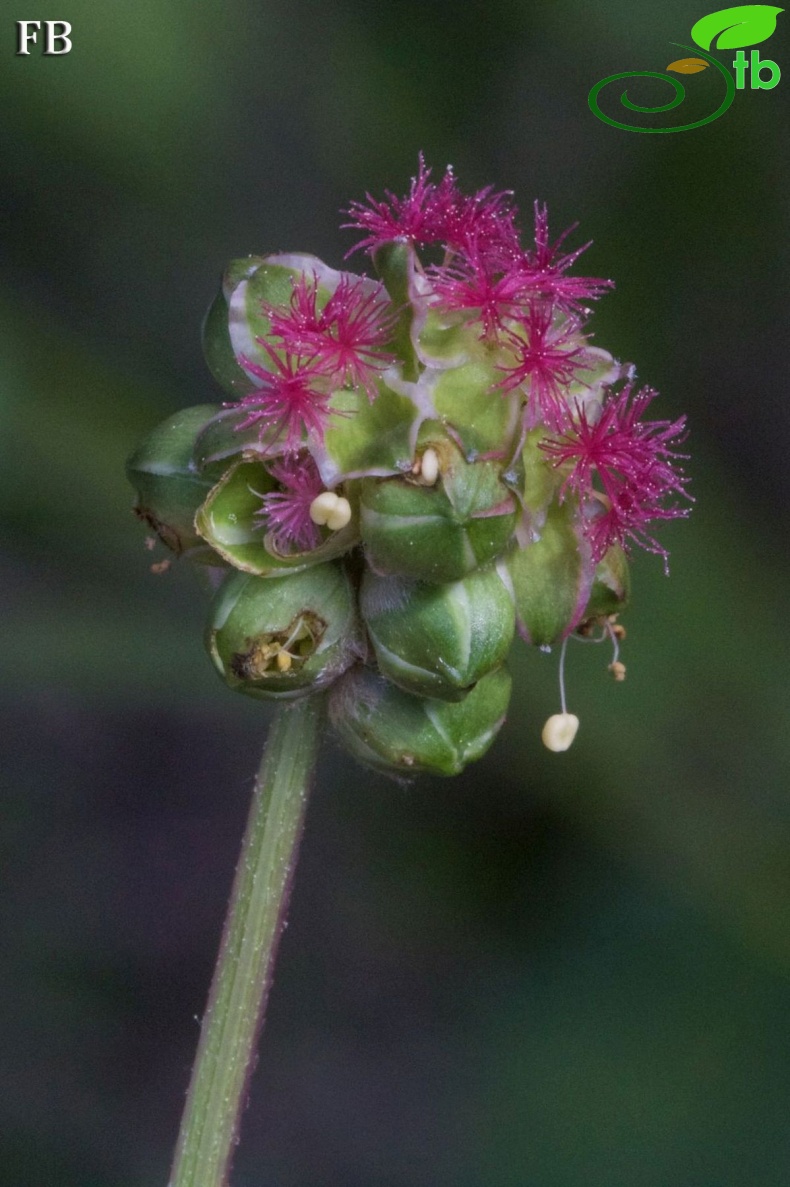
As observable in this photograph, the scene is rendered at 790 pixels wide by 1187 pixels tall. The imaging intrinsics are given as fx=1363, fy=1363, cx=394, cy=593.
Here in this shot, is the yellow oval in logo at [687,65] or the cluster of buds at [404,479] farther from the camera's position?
the yellow oval in logo at [687,65]

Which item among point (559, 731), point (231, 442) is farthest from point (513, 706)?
point (231, 442)

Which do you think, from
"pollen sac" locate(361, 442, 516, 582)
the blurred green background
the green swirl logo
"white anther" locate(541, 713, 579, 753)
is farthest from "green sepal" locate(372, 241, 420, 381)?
the green swirl logo

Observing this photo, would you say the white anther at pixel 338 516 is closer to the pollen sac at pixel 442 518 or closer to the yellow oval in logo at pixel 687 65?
the pollen sac at pixel 442 518

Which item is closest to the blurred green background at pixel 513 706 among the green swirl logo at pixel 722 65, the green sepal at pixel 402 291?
the green swirl logo at pixel 722 65

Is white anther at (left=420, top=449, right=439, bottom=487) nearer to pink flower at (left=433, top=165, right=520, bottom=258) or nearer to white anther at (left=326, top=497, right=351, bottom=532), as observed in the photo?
white anther at (left=326, top=497, right=351, bottom=532)

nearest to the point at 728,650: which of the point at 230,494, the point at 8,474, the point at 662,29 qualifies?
the point at 662,29

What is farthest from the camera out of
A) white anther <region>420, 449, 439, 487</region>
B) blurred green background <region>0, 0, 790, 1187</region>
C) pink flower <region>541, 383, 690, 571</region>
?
blurred green background <region>0, 0, 790, 1187</region>

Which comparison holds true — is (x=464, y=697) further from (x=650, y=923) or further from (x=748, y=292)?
(x=748, y=292)
